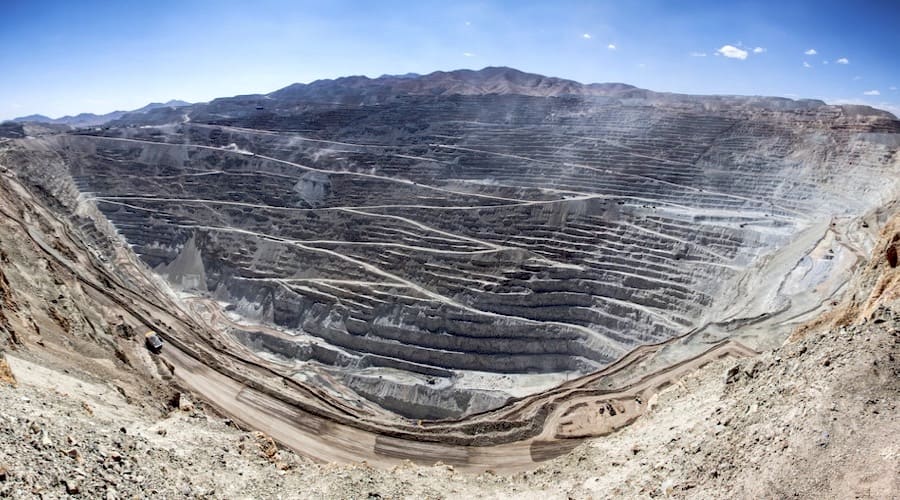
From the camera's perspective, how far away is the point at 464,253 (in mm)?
36812

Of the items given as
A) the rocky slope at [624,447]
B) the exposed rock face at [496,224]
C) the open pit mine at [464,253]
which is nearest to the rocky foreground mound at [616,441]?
the rocky slope at [624,447]

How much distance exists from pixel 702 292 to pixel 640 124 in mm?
30001

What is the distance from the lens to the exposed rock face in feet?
95.7

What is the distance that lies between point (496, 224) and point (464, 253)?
4.90 metres

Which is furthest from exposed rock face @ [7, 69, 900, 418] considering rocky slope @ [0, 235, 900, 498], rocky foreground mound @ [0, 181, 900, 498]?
rocky slope @ [0, 235, 900, 498]

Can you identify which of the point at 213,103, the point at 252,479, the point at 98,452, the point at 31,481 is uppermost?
the point at 213,103

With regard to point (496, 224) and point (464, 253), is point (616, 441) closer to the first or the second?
point (464, 253)

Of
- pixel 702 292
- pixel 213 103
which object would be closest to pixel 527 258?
pixel 702 292

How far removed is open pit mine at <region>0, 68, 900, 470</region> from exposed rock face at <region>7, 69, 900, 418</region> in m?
0.17

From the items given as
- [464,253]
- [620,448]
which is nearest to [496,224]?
[464,253]

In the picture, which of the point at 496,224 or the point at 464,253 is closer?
the point at 464,253

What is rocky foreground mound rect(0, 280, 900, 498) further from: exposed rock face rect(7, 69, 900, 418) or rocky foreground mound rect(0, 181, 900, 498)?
exposed rock face rect(7, 69, 900, 418)

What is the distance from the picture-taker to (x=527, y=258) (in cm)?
3462

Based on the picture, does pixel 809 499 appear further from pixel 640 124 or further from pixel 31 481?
pixel 640 124
